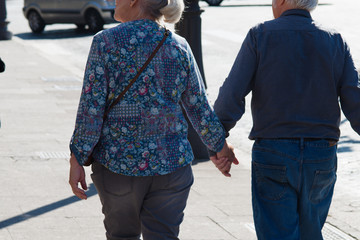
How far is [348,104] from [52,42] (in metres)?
16.4

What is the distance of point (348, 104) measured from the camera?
3.58 meters

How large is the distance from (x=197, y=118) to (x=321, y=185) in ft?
2.30

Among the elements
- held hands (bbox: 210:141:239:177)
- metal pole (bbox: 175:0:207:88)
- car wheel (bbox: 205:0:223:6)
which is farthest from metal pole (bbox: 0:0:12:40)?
held hands (bbox: 210:141:239:177)

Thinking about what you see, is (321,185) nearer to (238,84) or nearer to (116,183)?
(238,84)

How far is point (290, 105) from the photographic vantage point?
11.3 ft

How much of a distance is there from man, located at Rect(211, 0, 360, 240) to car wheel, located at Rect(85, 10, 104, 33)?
17502 millimetres

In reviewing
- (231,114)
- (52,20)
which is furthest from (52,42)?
(231,114)

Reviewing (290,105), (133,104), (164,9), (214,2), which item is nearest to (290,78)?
(290,105)

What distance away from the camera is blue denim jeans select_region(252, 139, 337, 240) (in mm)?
3459

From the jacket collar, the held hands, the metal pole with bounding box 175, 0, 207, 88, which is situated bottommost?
the metal pole with bounding box 175, 0, 207, 88

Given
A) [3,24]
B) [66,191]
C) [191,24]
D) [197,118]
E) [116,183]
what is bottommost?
[3,24]

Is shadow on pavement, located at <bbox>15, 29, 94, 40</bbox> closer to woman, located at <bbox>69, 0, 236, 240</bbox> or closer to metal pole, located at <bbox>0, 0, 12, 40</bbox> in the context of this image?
metal pole, located at <bbox>0, 0, 12, 40</bbox>

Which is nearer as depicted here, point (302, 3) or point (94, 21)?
point (302, 3)

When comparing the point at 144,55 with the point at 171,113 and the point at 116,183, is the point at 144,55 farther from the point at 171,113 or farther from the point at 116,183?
the point at 116,183
